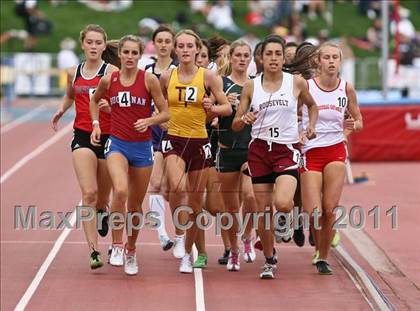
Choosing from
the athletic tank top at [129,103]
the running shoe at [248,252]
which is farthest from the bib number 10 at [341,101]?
the running shoe at [248,252]

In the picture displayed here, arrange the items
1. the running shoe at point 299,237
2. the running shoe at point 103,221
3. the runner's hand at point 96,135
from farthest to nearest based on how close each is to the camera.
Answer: the running shoe at point 299,237
the running shoe at point 103,221
the runner's hand at point 96,135

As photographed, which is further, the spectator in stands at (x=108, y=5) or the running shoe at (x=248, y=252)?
the spectator in stands at (x=108, y=5)

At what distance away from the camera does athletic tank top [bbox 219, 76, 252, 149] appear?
1262 centimetres

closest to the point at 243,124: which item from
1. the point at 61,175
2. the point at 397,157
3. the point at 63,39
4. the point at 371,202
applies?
the point at 371,202

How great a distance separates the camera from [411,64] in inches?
1282

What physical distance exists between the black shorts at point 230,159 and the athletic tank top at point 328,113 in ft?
2.31

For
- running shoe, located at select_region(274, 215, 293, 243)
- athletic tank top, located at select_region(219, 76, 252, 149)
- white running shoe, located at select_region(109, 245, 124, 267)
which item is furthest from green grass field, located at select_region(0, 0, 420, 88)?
white running shoe, located at select_region(109, 245, 124, 267)

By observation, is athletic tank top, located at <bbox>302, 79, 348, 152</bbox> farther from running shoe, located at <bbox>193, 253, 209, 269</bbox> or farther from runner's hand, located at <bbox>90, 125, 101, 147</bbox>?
runner's hand, located at <bbox>90, 125, 101, 147</bbox>

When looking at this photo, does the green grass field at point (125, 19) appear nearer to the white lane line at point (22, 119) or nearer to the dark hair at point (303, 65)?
the white lane line at point (22, 119)

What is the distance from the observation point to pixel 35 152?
24.3m

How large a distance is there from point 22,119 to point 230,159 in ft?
61.3

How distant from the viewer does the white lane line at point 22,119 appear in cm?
2884

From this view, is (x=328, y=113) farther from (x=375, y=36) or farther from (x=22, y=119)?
(x=375, y=36)

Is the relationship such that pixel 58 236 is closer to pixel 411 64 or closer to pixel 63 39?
pixel 411 64
